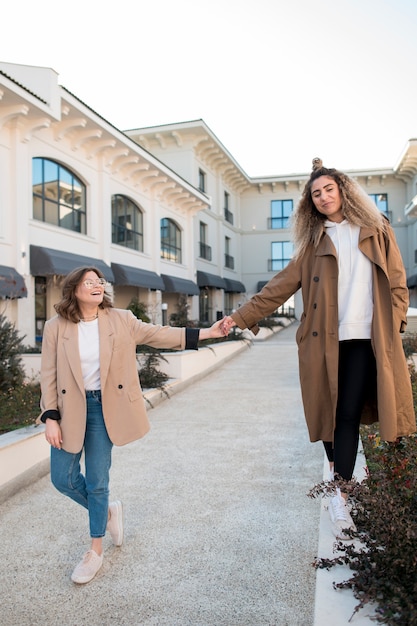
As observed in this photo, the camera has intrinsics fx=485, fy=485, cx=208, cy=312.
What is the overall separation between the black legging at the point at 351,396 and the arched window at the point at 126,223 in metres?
14.9

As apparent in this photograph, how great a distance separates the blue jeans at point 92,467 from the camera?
8.63 ft

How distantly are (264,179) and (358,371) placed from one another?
31.7 metres

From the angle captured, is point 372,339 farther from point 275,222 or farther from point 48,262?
point 275,222

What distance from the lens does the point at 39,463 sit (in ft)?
14.5

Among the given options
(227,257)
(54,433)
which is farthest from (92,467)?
(227,257)

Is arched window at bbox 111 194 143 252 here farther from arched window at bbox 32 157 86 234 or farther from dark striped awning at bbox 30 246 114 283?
dark striped awning at bbox 30 246 114 283

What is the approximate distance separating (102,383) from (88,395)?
0.13 m

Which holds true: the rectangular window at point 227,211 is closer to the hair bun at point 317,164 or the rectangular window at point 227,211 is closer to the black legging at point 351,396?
the hair bun at point 317,164

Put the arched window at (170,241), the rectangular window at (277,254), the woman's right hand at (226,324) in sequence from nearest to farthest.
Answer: the woman's right hand at (226,324) → the arched window at (170,241) → the rectangular window at (277,254)

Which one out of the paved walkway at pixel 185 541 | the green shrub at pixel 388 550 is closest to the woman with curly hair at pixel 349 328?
the green shrub at pixel 388 550

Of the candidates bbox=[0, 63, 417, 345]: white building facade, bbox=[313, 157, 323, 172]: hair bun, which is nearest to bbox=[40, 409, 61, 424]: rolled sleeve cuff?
bbox=[313, 157, 323, 172]: hair bun

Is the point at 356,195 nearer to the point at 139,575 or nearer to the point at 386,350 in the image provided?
the point at 386,350

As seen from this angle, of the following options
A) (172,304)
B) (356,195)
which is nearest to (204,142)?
(172,304)

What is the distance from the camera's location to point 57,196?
44.3 feet
